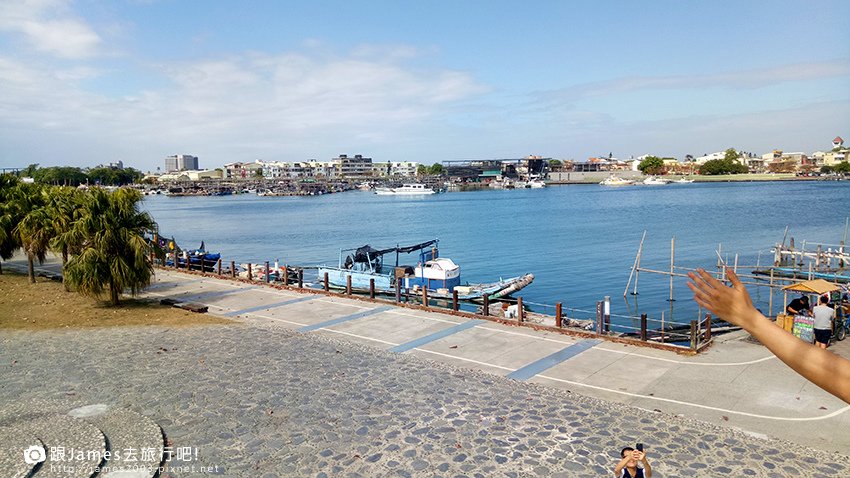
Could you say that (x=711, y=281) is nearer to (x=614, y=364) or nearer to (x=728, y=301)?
(x=728, y=301)

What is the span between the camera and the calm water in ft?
144

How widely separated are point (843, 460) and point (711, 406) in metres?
2.85

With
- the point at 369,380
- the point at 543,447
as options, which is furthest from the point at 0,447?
the point at 543,447

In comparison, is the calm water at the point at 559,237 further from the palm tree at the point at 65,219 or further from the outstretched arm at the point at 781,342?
the outstretched arm at the point at 781,342

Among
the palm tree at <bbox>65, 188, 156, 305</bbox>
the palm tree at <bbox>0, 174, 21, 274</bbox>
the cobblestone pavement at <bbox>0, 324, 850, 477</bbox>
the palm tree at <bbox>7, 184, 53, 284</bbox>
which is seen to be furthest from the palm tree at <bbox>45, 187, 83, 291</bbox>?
the cobblestone pavement at <bbox>0, 324, 850, 477</bbox>

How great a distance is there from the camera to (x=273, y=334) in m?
19.9

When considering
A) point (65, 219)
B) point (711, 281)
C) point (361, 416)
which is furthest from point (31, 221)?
point (711, 281)

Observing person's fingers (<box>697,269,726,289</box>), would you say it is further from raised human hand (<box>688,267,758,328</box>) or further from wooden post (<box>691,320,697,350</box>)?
wooden post (<box>691,320,697,350</box>)

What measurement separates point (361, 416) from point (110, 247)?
16642 mm

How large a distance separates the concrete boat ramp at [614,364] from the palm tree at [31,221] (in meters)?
9.98

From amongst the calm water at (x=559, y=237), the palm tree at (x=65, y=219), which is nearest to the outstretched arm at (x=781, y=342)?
the palm tree at (x=65, y=219)

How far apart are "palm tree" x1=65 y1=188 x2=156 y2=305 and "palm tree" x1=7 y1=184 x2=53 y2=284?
15.5ft

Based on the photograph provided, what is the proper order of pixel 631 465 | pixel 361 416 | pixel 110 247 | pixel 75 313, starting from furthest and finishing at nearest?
1. pixel 110 247
2. pixel 75 313
3. pixel 361 416
4. pixel 631 465

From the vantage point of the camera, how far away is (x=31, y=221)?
92.4 ft
